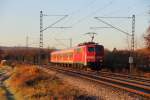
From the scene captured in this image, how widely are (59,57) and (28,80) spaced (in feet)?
123

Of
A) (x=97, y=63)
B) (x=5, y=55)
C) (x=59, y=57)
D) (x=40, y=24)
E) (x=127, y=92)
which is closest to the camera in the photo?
(x=127, y=92)

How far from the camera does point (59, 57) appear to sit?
67.2 metres

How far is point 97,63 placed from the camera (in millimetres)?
43750

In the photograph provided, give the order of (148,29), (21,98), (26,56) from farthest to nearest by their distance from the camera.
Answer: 1. (26,56)
2. (148,29)
3. (21,98)

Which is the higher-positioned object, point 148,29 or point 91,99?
point 148,29

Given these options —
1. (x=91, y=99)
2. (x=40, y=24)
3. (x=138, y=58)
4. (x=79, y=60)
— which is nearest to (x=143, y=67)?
(x=138, y=58)

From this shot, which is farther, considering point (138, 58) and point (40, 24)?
point (40, 24)

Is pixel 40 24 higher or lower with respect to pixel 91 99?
higher

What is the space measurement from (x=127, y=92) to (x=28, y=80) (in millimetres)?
11287

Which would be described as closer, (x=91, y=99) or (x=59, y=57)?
(x=91, y=99)

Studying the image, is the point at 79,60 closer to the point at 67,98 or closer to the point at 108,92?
the point at 108,92

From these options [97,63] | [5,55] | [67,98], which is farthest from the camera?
[5,55]

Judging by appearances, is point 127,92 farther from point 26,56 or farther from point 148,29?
point 26,56

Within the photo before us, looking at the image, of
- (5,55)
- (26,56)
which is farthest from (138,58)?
(5,55)
